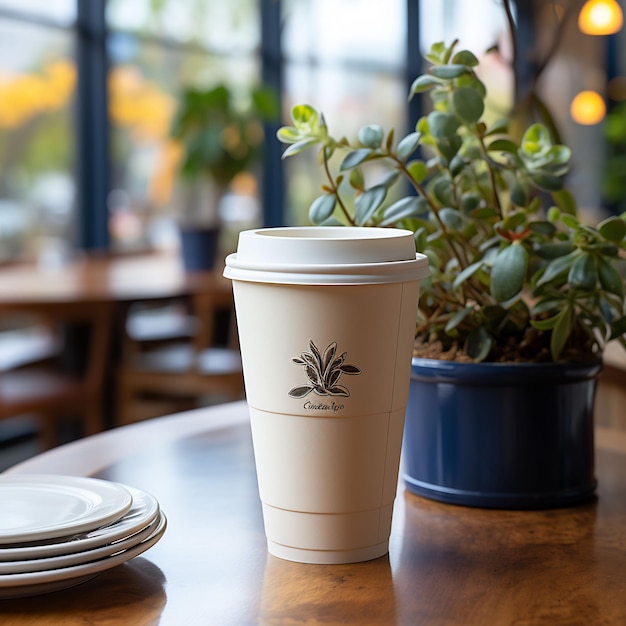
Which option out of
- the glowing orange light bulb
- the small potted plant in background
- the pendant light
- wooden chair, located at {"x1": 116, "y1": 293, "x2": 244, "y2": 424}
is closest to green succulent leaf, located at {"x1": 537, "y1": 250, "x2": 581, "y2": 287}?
wooden chair, located at {"x1": 116, "y1": 293, "x2": 244, "y2": 424}

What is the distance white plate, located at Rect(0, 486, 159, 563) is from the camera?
63 cm

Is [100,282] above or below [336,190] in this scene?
below

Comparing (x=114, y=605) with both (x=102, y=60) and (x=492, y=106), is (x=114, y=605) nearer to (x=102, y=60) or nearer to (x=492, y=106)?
(x=492, y=106)

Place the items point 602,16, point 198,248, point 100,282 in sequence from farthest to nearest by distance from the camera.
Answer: point 602,16 < point 198,248 < point 100,282

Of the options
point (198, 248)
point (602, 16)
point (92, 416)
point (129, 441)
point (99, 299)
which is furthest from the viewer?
point (602, 16)

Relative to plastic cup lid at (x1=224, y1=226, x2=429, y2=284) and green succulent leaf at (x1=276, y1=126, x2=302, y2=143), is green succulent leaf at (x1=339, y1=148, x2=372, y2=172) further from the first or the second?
plastic cup lid at (x1=224, y1=226, x2=429, y2=284)

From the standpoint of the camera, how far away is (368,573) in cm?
71

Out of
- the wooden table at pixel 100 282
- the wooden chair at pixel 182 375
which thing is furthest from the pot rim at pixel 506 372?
the wooden chair at pixel 182 375

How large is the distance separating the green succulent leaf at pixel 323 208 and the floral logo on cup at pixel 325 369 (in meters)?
0.22

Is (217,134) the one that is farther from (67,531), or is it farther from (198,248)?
(67,531)

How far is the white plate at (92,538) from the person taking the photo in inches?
25.0

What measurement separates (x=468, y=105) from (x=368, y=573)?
16.8 inches

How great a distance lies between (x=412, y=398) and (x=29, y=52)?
4978mm

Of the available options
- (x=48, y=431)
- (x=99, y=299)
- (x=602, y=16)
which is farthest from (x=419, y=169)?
(x=602, y=16)
